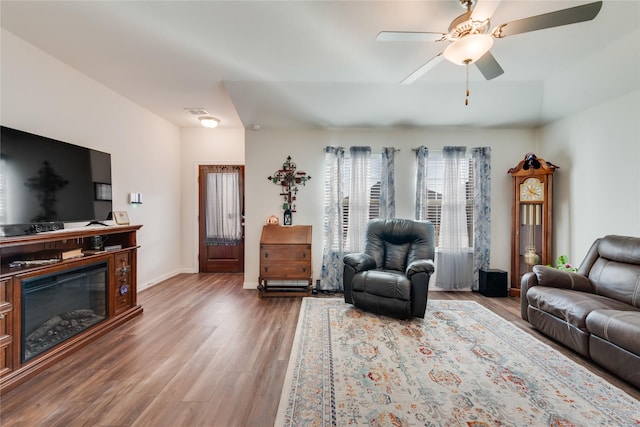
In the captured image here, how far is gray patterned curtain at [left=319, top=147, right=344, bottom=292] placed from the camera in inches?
157

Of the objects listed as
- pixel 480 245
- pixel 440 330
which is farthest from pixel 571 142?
pixel 440 330

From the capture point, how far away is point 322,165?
4.10m

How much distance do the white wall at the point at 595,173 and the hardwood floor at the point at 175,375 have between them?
139 cm

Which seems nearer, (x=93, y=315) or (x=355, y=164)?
(x=93, y=315)

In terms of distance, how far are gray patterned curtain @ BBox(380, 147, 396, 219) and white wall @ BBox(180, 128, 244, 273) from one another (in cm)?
267

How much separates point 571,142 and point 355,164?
284 centimetres

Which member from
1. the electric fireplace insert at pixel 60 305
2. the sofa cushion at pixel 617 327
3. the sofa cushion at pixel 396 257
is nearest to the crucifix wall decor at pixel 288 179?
the sofa cushion at pixel 396 257

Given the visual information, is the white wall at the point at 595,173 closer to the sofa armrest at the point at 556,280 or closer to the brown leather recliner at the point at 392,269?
the sofa armrest at the point at 556,280

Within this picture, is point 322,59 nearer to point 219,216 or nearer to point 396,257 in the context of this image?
point 396,257

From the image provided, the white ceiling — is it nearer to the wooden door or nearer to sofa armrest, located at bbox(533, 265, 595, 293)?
the wooden door

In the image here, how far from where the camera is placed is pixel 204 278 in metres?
4.64

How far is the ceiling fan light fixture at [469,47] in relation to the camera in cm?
169

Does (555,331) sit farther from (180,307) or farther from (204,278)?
(204,278)

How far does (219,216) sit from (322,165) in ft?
7.51
